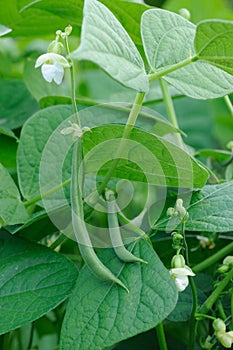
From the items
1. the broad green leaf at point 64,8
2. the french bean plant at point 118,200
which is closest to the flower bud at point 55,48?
the french bean plant at point 118,200

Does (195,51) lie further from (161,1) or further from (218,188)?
(161,1)

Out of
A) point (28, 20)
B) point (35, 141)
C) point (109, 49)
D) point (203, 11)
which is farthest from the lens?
point (203, 11)

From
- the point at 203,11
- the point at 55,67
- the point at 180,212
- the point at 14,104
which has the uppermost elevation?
the point at 55,67

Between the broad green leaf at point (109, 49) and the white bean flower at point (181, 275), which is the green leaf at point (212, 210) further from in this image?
the broad green leaf at point (109, 49)

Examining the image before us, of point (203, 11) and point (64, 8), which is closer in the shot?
point (64, 8)

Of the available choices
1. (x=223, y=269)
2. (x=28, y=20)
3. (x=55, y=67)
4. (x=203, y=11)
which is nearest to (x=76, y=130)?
(x=55, y=67)

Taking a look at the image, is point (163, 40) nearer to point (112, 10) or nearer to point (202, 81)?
point (202, 81)

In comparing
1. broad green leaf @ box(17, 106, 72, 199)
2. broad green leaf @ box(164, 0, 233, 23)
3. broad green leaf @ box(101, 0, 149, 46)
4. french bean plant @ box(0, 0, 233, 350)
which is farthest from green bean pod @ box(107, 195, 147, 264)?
broad green leaf @ box(164, 0, 233, 23)
